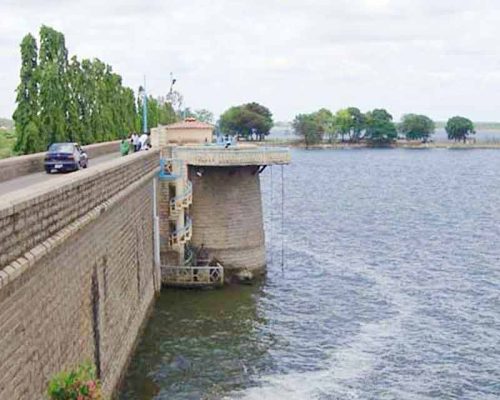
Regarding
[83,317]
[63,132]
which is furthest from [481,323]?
[63,132]

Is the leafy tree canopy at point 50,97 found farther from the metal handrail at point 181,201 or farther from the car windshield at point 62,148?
the car windshield at point 62,148

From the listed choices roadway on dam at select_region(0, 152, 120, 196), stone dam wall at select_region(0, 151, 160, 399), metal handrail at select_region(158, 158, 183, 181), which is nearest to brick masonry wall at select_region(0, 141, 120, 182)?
roadway on dam at select_region(0, 152, 120, 196)

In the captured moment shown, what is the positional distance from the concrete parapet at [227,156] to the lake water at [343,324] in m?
6.08

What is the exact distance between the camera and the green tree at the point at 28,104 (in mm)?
A: 44219

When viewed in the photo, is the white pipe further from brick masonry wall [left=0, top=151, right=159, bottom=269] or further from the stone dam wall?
brick masonry wall [left=0, top=151, right=159, bottom=269]

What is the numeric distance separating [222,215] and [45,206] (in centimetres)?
2778

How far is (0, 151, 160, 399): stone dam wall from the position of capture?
12.6 meters

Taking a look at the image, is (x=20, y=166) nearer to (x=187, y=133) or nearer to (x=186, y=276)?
(x=186, y=276)

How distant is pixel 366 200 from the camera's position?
293 feet

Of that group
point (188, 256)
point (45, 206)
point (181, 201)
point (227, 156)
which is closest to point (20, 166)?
point (181, 201)

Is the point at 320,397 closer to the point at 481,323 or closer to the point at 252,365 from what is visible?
the point at 252,365

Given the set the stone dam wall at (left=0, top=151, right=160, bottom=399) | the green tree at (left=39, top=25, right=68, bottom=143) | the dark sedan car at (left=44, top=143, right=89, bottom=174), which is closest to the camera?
the stone dam wall at (left=0, top=151, right=160, bottom=399)

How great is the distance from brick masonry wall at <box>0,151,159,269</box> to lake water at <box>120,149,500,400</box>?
790 cm

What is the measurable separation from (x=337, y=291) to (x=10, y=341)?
29171mm
